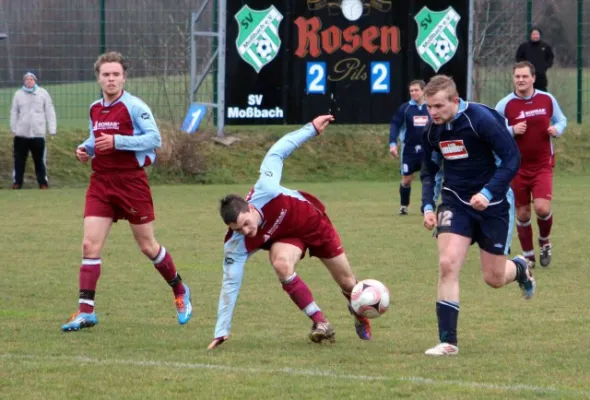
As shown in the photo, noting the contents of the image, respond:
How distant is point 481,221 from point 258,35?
15.6 meters

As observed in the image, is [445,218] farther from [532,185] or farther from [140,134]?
[532,185]

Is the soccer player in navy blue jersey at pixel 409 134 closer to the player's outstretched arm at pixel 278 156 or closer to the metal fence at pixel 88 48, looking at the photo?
the metal fence at pixel 88 48

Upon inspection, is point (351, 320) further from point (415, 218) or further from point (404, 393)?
point (415, 218)

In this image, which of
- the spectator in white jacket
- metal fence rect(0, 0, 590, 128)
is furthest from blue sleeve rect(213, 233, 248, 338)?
metal fence rect(0, 0, 590, 128)

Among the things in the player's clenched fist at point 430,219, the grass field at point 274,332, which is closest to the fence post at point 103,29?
the grass field at point 274,332

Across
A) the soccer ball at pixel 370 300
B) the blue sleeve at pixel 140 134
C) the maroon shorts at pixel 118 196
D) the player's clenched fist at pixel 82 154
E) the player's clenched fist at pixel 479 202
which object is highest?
the blue sleeve at pixel 140 134

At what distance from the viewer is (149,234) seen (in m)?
8.64

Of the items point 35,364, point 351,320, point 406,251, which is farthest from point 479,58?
point 35,364

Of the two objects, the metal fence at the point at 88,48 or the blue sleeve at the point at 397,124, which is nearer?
the blue sleeve at the point at 397,124

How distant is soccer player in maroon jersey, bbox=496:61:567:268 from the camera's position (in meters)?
11.4

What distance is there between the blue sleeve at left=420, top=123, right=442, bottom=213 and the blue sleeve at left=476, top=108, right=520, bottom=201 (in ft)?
1.31

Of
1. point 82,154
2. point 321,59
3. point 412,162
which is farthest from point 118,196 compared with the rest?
point 321,59

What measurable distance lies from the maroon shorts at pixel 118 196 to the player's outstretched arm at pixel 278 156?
123cm

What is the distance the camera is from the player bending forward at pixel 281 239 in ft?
24.6
